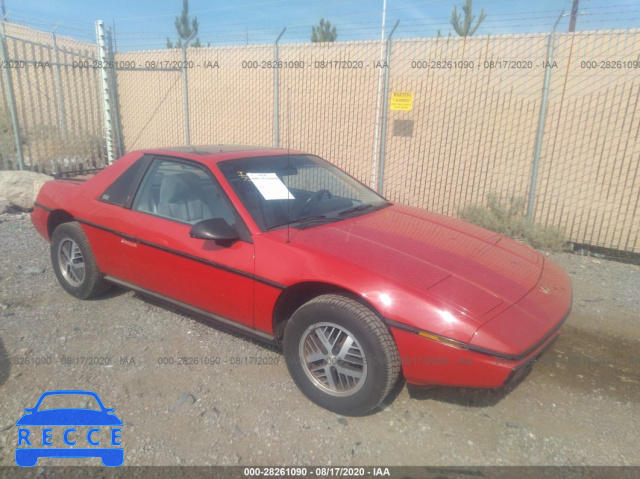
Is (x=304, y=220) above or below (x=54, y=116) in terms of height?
below

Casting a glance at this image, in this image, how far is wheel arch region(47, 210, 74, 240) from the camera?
14.1ft

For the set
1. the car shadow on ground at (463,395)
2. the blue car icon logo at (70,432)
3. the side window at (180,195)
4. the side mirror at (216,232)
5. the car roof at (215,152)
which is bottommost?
the blue car icon logo at (70,432)

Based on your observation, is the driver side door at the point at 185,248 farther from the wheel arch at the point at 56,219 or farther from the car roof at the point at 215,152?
the wheel arch at the point at 56,219

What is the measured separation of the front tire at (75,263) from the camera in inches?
159

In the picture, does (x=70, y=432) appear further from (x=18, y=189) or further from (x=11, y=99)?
(x=11, y=99)

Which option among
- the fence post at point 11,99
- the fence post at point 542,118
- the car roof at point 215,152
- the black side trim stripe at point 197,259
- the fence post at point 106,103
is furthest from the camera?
the fence post at point 106,103

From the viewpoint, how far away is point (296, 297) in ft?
9.86

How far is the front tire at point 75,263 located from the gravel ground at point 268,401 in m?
0.17

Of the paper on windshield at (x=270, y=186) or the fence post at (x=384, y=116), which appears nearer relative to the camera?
the paper on windshield at (x=270, y=186)

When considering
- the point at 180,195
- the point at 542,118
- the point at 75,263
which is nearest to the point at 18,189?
the point at 75,263

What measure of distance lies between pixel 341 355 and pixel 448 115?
5626mm

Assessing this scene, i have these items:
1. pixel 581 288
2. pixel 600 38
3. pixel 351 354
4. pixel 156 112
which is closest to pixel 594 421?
pixel 351 354

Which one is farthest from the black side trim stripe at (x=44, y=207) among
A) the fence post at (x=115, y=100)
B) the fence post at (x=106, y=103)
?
the fence post at (x=115, y=100)

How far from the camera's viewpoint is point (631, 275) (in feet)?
18.4
